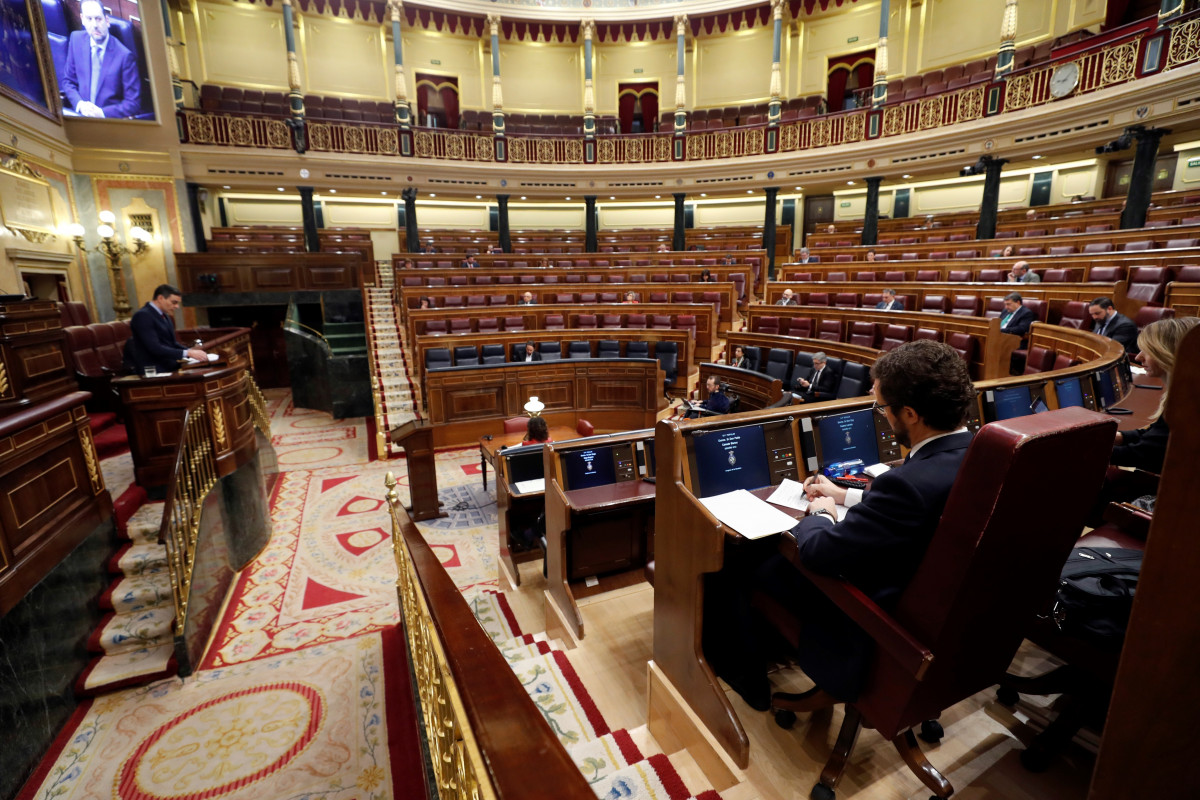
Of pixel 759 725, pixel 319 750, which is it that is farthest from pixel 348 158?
pixel 759 725

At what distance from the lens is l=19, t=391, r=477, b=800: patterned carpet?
2.24 metres

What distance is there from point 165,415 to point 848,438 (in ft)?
13.4

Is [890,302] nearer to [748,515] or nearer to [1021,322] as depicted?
[1021,322]

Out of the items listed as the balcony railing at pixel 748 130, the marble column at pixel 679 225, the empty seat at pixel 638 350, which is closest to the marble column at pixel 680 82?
the marble column at pixel 679 225

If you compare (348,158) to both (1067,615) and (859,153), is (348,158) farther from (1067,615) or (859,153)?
(1067,615)

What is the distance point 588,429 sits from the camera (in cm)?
455

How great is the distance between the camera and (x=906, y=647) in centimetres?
115

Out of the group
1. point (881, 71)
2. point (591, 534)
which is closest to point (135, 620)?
point (591, 534)

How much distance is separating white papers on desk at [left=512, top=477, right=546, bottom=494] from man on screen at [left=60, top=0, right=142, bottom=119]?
10255 mm

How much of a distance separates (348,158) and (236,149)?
1.88 meters

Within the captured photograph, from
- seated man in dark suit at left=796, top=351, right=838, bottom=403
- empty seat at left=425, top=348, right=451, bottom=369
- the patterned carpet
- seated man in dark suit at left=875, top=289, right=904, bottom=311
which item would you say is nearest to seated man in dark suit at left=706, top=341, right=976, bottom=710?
the patterned carpet

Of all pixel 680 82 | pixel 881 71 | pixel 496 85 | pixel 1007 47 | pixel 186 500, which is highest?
pixel 680 82

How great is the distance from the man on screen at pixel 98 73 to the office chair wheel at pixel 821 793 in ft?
40.2

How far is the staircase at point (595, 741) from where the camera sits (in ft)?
5.03
